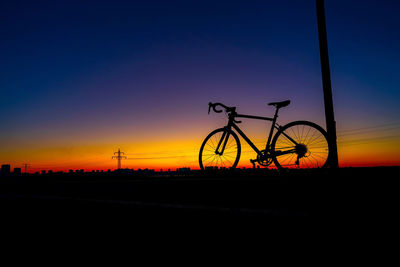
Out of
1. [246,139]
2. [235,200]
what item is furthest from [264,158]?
[235,200]

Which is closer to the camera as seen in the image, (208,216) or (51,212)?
(208,216)

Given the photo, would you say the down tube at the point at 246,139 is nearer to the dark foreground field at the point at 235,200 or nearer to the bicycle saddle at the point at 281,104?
the bicycle saddle at the point at 281,104

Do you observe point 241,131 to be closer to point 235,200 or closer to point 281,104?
point 281,104

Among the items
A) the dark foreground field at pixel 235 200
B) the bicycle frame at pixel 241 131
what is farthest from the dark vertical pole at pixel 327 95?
the dark foreground field at pixel 235 200

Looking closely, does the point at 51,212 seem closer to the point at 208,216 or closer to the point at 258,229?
the point at 208,216

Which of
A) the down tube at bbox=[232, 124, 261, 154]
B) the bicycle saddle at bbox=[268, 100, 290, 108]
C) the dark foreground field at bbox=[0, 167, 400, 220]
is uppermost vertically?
the bicycle saddle at bbox=[268, 100, 290, 108]

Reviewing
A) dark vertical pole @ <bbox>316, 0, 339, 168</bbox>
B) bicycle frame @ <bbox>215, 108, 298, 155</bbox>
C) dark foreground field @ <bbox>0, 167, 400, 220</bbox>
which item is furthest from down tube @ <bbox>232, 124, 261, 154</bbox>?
dark foreground field @ <bbox>0, 167, 400, 220</bbox>

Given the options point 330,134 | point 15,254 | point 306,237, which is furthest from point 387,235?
point 330,134

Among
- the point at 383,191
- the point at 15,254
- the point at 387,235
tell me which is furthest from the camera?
the point at 383,191

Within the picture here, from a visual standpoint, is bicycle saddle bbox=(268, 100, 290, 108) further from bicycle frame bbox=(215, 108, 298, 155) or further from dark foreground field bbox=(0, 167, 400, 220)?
dark foreground field bbox=(0, 167, 400, 220)

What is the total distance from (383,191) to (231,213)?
0.94 m

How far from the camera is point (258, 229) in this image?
89 centimetres

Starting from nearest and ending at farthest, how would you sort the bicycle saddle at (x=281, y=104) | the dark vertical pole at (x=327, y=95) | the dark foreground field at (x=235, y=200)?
the dark foreground field at (x=235, y=200), the dark vertical pole at (x=327, y=95), the bicycle saddle at (x=281, y=104)

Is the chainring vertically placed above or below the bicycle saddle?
below
